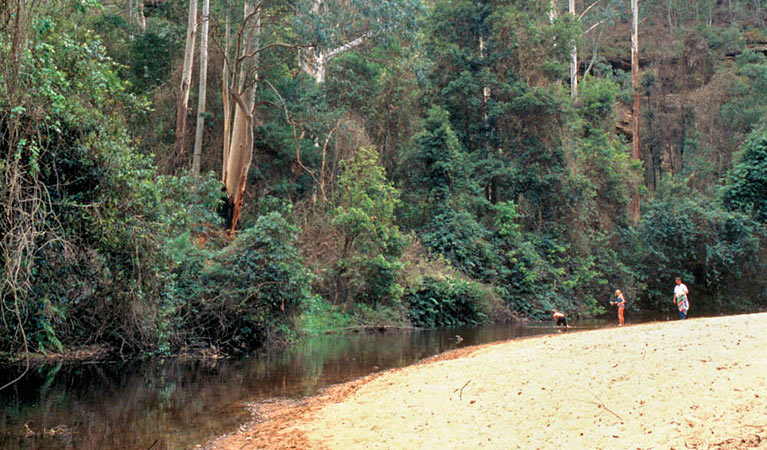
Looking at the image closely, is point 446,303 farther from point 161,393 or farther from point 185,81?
point 161,393

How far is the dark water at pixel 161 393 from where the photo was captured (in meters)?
9.50

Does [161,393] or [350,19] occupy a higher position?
[350,19]

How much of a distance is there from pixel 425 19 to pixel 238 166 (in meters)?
13.6

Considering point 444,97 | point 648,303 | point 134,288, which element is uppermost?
point 444,97

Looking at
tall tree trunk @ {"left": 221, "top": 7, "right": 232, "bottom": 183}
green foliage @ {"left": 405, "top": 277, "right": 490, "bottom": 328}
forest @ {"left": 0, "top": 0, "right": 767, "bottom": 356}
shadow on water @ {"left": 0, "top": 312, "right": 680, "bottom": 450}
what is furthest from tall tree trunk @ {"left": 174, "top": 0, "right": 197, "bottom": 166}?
shadow on water @ {"left": 0, "top": 312, "right": 680, "bottom": 450}

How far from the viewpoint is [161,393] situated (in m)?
12.7

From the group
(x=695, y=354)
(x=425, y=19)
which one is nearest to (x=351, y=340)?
(x=695, y=354)

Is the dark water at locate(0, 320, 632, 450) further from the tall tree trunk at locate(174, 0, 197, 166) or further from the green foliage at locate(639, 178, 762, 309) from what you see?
the green foliage at locate(639, 178, 762, 309)

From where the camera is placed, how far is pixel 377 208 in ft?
89.4

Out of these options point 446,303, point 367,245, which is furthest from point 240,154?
point 446,303

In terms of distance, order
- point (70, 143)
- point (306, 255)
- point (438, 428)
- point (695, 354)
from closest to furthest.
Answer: point (438, 428) < point (695, 354) < point (70, 143) < point (306, 255)

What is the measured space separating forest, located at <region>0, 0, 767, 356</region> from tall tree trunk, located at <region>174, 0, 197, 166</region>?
0.06m

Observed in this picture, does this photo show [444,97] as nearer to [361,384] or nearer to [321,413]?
[361,384]

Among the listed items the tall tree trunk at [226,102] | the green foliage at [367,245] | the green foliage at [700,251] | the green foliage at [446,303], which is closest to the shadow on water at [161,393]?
the green foliage at [367,245]
